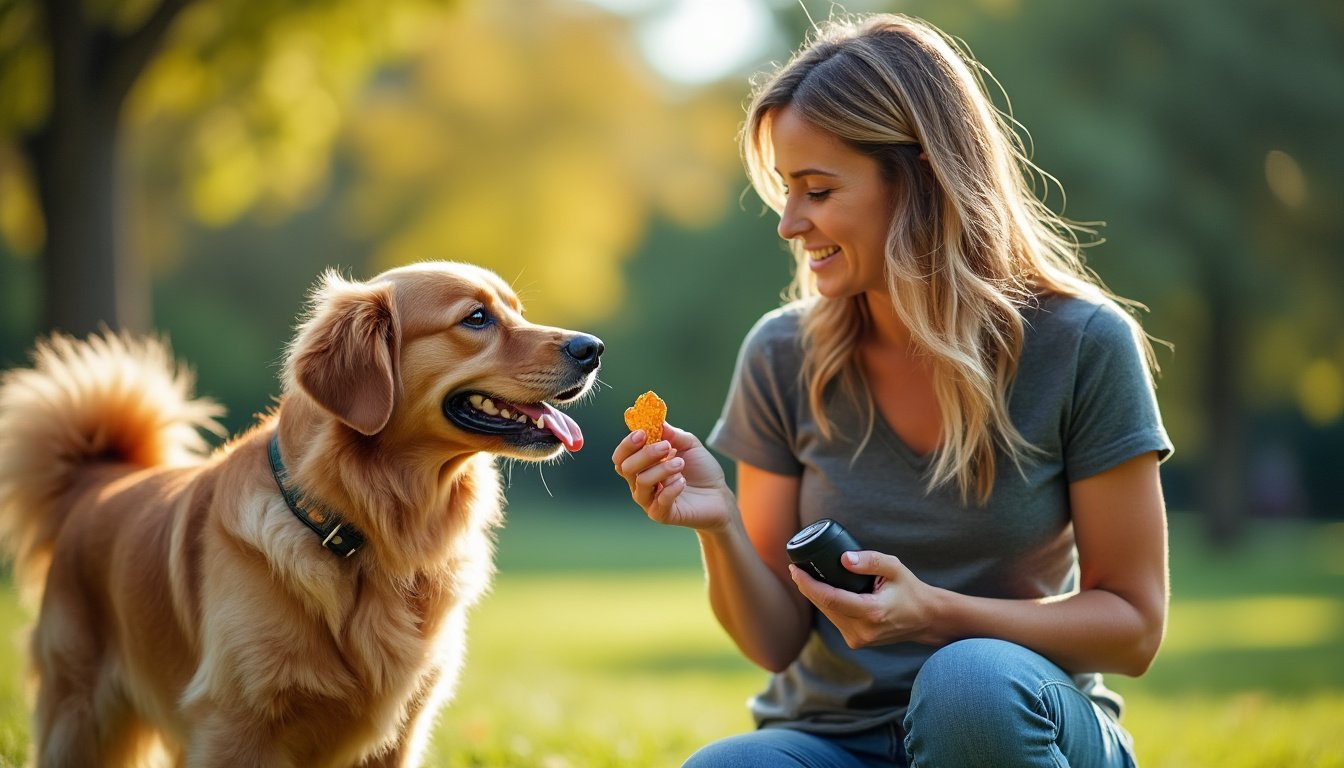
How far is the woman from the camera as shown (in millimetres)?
2734

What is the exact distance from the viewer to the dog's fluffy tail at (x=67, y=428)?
3879 millimetres

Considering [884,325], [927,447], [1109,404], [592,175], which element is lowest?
[927,447]

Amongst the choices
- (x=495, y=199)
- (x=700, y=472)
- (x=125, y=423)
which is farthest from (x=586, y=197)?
(x=700, y=472)

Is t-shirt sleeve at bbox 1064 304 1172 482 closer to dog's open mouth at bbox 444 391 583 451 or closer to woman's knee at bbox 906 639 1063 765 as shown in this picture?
woman's knee at bbox 906 639 1063 765

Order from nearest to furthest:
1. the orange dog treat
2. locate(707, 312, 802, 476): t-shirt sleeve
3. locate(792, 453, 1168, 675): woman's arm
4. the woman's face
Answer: locate(792, 453, 1168, 675): woman's arm
the orange dog treat
the woman's face
locate(707, 312, 802, 476): t-shirt sleeve

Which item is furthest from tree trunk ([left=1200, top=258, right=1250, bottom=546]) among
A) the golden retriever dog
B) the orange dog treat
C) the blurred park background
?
the orange dog treat

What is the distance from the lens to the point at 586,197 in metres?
19.3

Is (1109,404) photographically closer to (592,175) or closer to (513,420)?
(513,420)

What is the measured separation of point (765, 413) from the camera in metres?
3.26

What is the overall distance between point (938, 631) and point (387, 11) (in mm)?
7002

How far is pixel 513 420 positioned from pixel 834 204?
1.05m

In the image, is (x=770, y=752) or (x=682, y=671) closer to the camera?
(x=770, y=752)

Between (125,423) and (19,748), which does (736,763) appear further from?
(19,748)

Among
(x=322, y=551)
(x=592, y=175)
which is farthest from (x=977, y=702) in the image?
(x=592, y=175)
